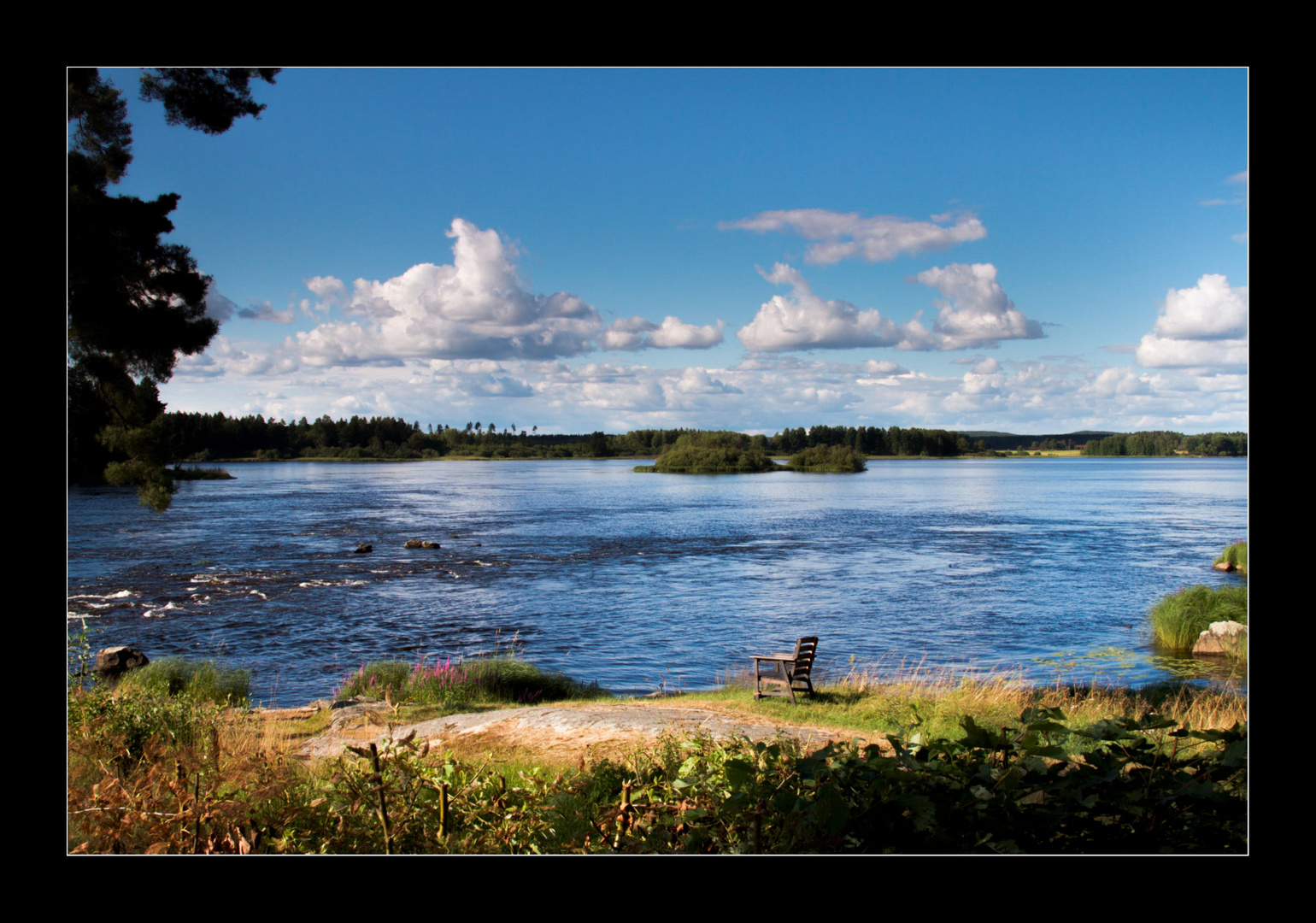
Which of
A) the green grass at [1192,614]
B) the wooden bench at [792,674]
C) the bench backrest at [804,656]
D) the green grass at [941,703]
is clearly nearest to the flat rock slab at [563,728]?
the green grass at [941,703]

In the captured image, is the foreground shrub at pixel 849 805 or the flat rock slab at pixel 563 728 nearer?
the foreground shrub at pixel 849 805

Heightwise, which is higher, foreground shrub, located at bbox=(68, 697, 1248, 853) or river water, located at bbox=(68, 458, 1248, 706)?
foreground shrub, located at bbox=(68, 697, 1248, 853)

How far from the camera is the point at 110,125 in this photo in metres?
7.35

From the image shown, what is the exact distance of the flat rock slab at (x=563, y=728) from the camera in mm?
6875

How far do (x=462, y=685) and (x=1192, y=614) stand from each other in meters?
15.2

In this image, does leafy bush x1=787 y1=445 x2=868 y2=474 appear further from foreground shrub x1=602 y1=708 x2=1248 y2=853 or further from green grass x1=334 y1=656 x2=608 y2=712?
foreground shrub x1=602 y1=708 x2=1248 y2=853

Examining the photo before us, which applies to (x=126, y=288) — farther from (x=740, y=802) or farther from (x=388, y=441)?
(x=388, y=441)

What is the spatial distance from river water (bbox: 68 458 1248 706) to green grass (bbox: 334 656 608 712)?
7.95 feet

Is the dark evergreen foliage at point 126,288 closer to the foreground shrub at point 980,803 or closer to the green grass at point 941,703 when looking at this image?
the foreground shrub at point 980,803

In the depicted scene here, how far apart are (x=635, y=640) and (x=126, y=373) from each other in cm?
1454

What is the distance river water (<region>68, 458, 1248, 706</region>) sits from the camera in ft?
62.1

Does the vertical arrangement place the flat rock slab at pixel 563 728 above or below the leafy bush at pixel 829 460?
below

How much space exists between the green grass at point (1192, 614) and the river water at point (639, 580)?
A: 647mm

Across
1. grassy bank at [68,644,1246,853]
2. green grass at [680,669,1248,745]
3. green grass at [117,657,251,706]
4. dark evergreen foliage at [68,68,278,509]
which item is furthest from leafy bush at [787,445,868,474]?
grassy bank at [68,644,1246,853]
